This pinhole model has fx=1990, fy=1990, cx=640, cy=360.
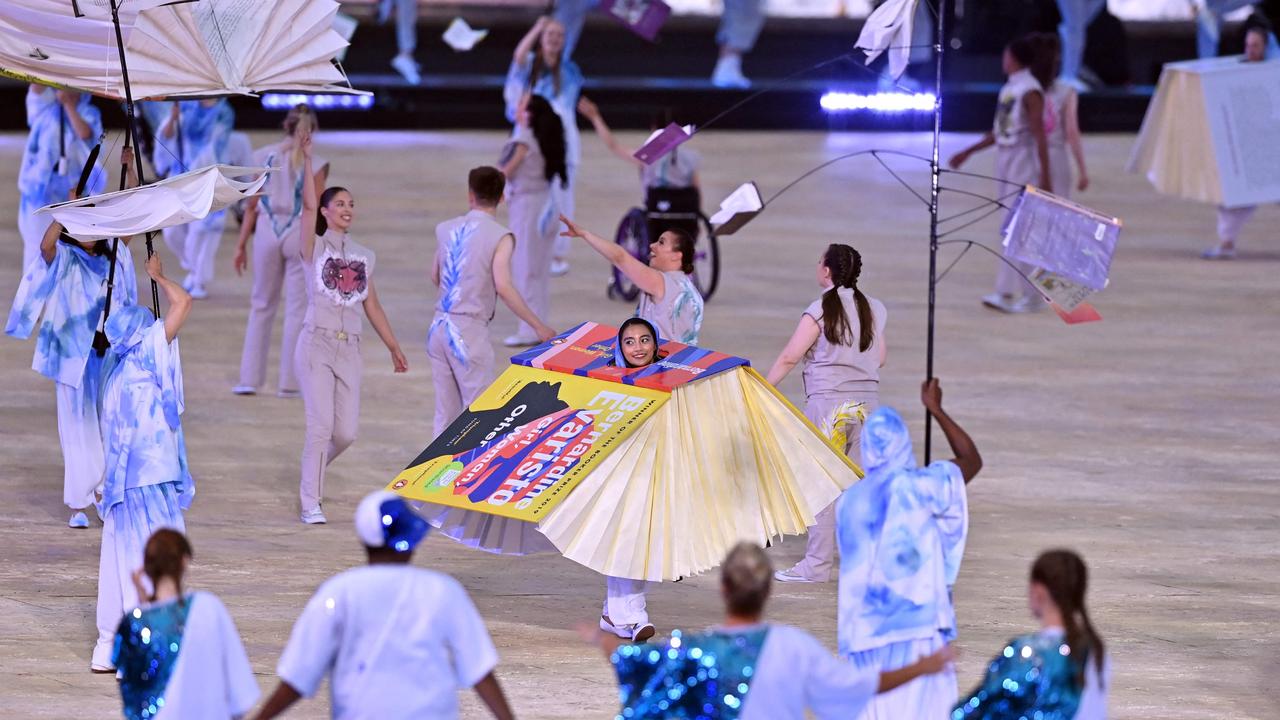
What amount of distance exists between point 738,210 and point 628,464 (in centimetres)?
149

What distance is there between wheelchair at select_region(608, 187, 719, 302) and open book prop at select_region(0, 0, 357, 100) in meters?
6.82

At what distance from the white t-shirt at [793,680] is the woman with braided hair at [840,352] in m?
4.08

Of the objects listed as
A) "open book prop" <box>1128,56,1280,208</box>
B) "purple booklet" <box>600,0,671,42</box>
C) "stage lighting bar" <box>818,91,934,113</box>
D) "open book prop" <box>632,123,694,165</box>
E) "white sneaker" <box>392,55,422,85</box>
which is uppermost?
"open book prop" <box>632,123,694,165</box>

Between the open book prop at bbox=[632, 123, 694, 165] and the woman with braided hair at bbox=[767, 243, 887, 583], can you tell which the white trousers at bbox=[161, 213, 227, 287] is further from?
the woman with braided hair at bbox=[767, 243, 887, 583]

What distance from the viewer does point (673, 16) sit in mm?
31969

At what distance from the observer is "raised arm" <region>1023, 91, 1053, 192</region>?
675 inches

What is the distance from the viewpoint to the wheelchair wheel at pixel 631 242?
17453 millimetres

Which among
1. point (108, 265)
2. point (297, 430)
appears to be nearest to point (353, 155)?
point (297, 430)

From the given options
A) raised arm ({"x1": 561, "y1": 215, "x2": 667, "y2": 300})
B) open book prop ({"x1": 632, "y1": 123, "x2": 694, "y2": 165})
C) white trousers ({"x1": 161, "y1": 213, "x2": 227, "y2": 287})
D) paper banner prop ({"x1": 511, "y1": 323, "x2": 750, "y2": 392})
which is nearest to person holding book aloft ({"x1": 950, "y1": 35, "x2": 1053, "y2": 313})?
white trousers ({"x1": 161, "y1": 213, "x2": 227, "y2": 287})

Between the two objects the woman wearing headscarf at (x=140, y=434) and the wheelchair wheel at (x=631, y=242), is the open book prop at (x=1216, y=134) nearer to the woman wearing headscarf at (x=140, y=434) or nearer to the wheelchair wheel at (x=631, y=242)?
the wheelchair wheel at (x=631, y=242)

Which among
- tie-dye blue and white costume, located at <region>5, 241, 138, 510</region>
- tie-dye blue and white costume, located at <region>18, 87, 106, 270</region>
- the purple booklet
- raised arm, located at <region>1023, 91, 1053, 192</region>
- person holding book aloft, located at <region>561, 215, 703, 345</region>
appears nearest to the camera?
person holding book aloft, located at <region>561, 215, 703, 345</region>

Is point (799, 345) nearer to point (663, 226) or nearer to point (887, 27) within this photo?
point (887, 27)

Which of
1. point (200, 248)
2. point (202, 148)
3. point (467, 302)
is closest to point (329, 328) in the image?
point (467, 302)

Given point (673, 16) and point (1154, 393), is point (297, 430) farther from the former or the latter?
point (673, 16)
